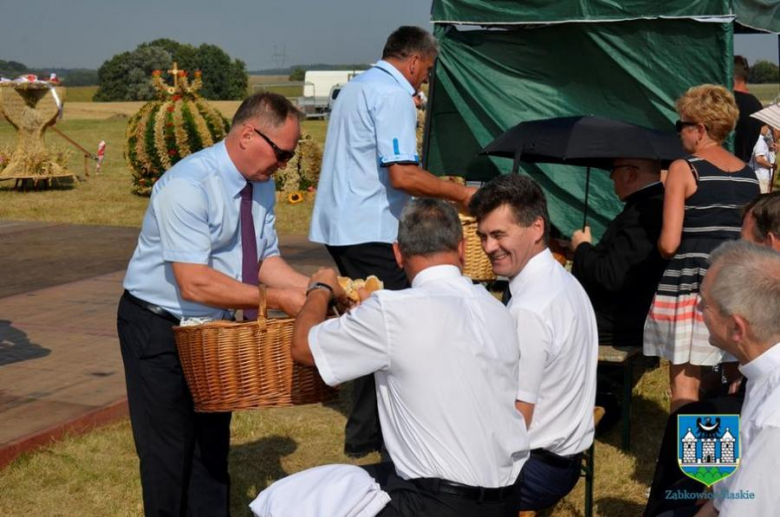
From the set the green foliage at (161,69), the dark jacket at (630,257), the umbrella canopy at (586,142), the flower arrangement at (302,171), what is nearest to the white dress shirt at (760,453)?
the dark jacket at (630,257)

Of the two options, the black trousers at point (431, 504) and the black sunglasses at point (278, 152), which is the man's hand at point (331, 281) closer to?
the black sunglasses at point (278, 152)

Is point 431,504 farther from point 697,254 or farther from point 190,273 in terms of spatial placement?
point 697,254

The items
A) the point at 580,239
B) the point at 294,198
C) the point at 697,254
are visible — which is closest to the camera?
the point at 697,254

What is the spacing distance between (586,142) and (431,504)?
379 centimetres

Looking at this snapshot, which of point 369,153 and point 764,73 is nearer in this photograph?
point 369,153

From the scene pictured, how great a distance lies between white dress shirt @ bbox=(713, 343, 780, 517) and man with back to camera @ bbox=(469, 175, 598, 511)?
0.98 meters

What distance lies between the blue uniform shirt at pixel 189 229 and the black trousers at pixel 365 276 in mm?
1701

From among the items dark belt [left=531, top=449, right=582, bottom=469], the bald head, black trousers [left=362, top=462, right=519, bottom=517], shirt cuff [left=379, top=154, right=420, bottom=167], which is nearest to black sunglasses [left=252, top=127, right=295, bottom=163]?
black trousers [left=362, top=462, right=519, bottom=517]

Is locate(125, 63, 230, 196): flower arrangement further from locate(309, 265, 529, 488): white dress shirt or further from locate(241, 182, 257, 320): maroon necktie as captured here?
locate(309, 265, 529, 488): white dress shirt

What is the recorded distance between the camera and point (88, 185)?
798 inches

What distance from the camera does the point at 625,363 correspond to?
574 cm

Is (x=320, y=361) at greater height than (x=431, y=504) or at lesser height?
greater

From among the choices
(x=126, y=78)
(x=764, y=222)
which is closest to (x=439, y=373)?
(x=764, y=222)

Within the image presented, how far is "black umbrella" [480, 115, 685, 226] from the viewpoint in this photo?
600 centimetres
